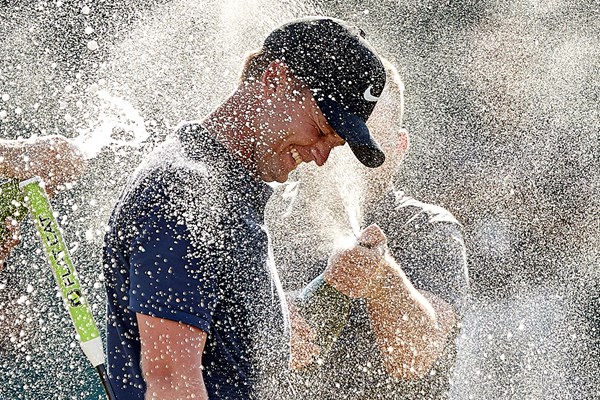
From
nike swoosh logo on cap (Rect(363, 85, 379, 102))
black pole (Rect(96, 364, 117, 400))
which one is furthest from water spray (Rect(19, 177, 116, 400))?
nike swoosh logo on cap (Rect(363, 85, 379, 102))

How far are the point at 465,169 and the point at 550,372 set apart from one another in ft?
4.32

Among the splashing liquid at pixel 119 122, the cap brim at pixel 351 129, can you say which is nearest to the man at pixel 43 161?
the cap brim at pixel 351 129

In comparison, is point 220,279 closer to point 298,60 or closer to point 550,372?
point 298,60

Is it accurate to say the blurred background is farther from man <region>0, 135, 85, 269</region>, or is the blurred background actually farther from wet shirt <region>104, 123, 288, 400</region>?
wet shirt <region>104, 123, 288, 400</region>

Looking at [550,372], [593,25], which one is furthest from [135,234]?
[593,25]

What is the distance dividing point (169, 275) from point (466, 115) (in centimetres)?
352

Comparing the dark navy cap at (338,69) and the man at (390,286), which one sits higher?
the dark navy cap at (338,69)

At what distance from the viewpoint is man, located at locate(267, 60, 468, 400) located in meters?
2.55

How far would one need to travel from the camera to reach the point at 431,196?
4.51m

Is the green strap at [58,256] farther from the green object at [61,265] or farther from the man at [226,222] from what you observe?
the man at [226,222]

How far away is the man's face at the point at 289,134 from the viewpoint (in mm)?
1972

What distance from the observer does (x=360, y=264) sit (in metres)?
2.38

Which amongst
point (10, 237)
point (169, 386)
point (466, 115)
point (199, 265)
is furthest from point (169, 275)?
point (466, 115)

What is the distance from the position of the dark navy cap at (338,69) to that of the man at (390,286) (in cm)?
42
